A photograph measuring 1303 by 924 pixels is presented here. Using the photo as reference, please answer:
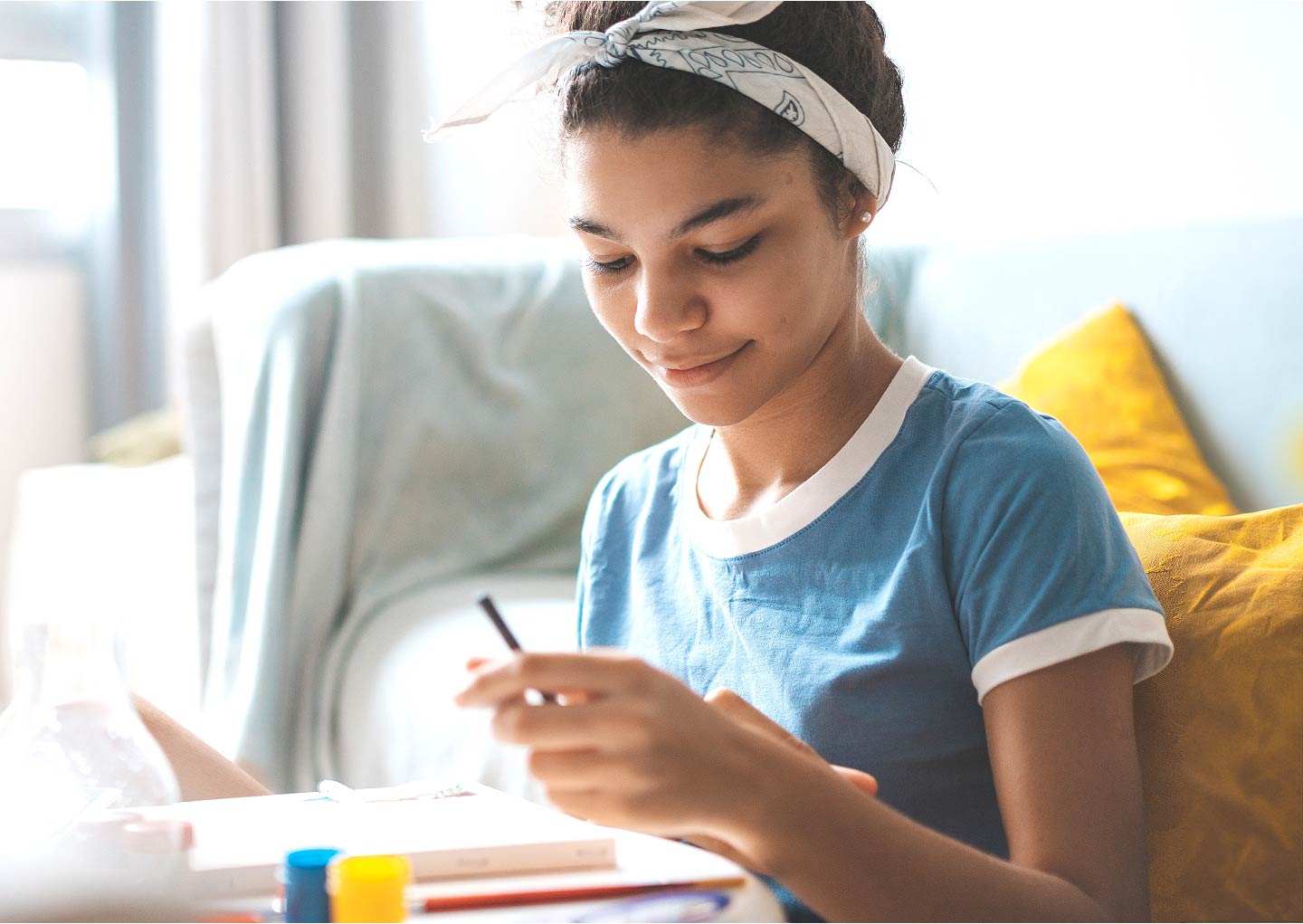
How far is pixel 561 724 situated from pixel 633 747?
0.03 meters

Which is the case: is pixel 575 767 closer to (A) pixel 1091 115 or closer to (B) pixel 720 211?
(B) pixel 720 211

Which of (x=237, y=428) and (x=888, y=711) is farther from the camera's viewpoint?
(x=237, y=428)

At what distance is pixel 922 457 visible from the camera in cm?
89

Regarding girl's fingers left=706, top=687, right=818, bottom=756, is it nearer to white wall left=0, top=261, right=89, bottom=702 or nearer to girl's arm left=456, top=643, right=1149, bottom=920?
girl's arm left=456, top=643, right=1149, bottom=920

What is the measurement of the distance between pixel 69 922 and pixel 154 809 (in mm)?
→ 91

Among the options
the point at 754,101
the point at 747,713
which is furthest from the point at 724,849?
the point at 754,101

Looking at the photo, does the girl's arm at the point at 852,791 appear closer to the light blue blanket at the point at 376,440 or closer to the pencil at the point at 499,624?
the pencil at the point at 499,624

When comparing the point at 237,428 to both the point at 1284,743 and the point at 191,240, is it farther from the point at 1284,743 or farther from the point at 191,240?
the point at 1284,743

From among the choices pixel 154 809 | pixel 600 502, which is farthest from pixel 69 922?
pixel 600 502

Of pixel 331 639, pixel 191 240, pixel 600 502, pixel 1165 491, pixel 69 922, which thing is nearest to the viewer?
pixel 69 922

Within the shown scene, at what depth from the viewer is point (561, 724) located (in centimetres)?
55

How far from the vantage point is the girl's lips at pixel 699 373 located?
90 cm

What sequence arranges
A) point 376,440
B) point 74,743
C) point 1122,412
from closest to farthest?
1. point 74,743
2. point 1122,412
3. point 376,440

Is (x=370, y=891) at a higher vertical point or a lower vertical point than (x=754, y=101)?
lower
